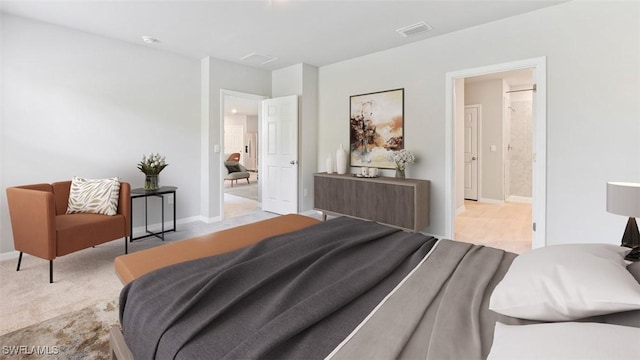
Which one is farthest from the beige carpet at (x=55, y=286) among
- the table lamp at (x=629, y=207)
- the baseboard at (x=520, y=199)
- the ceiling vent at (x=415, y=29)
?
the baseboard at (x=520, y=199)

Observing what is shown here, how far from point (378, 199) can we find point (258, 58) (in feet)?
9.42

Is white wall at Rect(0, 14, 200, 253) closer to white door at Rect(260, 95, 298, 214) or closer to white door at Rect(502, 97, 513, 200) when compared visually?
white door at Rect(260, 95, 298, 214)

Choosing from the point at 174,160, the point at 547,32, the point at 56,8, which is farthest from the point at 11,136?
the point at 547,32

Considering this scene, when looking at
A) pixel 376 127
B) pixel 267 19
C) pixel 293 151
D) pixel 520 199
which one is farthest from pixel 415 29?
pixel 520 199

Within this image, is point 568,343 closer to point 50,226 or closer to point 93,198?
A: point 50,226

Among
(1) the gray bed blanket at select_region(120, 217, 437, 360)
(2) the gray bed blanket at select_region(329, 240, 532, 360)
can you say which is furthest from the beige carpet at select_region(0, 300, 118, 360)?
(2) the gray bed blanket at select_region(329, 240, 532, 360)

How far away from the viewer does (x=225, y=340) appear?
0.96 metres

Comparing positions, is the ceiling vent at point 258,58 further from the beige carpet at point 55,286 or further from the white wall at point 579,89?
the beige carpet at point 55,286

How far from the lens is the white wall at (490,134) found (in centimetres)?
630

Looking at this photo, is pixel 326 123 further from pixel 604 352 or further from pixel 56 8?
pixel 604 352

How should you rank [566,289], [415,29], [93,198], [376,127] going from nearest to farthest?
[566,289]
[93,198]
[415,29]
[376,127]

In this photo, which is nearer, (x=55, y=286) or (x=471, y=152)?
(x=55, y=286)

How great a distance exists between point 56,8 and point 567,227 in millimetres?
5570

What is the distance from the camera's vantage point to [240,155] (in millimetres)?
11844
